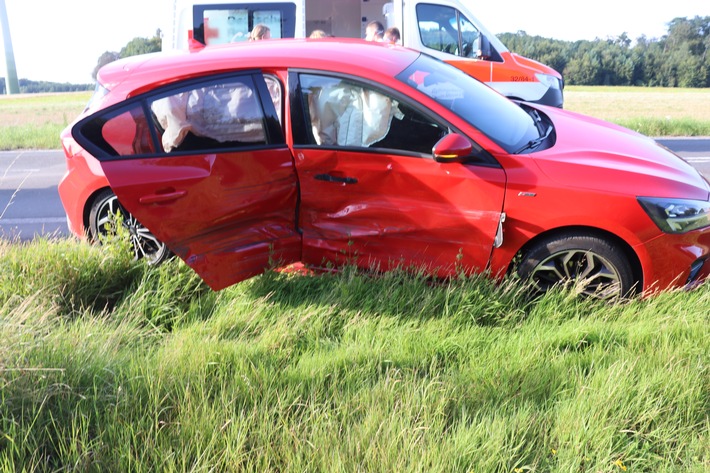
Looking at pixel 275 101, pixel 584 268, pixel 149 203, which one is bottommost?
pixel 584 268

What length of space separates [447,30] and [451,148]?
7.32 m

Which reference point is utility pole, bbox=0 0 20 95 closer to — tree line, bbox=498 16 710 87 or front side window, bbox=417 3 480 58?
front side window, bbox=417 3 480 58

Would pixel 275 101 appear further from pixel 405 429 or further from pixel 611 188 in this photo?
pixel 405 429

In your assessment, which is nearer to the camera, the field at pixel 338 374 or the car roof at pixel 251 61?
the field at pixel 338 374

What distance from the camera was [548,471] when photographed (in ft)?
7.82

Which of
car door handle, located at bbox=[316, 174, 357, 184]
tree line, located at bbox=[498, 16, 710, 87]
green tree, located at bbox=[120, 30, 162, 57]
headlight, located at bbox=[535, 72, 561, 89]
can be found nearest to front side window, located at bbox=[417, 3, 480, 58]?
headlight, located at bbox=[535, 72, 561, 89]

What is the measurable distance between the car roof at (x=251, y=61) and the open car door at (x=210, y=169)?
17 cm

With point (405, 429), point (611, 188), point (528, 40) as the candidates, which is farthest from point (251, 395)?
point (528, 40)

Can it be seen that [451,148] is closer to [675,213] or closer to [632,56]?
[675,213]

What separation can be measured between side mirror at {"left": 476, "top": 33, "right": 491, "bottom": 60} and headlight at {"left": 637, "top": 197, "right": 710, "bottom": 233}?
7.03 meters

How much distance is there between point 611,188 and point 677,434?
1.53m

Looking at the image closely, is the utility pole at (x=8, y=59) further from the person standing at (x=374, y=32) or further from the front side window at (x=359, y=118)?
the front side window at (x=359, y=118)

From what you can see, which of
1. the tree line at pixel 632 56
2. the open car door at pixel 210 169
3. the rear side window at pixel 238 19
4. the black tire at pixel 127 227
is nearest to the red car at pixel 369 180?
the open car door at pixel 210 169

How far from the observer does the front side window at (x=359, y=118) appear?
3904 mm
